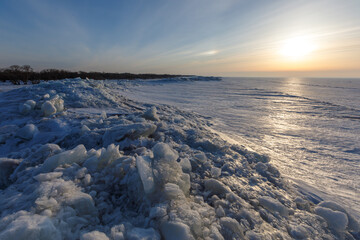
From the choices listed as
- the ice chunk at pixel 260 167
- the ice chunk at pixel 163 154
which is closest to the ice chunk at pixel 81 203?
the ice chunk at pixel 163 154

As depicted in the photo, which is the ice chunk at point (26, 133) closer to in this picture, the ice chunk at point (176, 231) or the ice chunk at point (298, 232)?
the ice chunk at point (176, 231)

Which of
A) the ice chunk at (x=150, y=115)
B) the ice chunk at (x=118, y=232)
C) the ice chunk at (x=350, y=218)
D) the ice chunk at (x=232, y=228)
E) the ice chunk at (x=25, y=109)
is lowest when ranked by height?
the ice chunk at (x=350, y=218)

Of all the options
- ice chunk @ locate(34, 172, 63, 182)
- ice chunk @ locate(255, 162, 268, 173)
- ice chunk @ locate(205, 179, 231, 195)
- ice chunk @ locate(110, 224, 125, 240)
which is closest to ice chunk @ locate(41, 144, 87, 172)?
ice chunk @ locate(34, 172, 63, 182)

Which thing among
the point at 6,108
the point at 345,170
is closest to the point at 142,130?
the point at 345,170

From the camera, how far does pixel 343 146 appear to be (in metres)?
3.13

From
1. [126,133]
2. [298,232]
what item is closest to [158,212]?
[298,232]

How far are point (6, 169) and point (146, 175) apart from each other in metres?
1.31

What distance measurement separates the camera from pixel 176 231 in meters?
0.91

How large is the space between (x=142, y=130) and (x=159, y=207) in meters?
1.25

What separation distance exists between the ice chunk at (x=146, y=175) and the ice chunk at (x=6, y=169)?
3.70ft

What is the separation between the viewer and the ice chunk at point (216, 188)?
4.58 feet

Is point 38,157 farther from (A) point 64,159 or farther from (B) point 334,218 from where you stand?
(B) point 334,218

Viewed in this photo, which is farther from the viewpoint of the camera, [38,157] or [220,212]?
[38,157]

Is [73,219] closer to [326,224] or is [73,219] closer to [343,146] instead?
[326,224]
